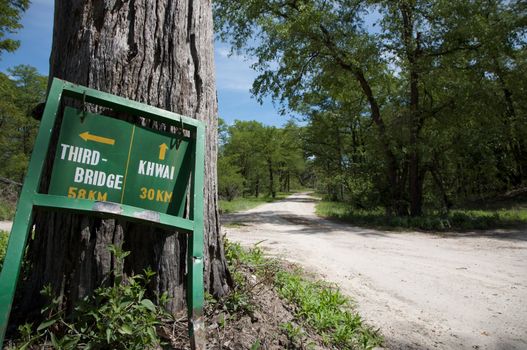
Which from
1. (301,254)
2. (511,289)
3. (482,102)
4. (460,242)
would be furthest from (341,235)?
(482,102)

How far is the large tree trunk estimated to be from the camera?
2.15 metres

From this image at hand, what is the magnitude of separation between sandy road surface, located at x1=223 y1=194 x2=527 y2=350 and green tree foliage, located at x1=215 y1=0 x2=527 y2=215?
6.20 m

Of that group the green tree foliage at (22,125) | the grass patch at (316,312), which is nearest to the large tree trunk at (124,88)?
the grass patch at (316,312)

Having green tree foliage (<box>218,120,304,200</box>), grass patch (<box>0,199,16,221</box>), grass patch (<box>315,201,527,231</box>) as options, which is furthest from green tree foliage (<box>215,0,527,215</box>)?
green tree foliage (<box>218,120,304,200</box>)

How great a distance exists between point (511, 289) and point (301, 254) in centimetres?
314

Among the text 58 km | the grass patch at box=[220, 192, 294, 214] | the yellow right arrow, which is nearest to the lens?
the text 58 km

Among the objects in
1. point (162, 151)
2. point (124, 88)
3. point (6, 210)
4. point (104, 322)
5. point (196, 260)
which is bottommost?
point (104, 322)

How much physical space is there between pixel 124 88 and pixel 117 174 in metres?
0.70

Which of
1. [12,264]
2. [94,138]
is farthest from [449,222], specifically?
[12,264]

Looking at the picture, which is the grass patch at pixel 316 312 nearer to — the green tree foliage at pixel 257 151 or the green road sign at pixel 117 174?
the green road sign at pixel 117 174

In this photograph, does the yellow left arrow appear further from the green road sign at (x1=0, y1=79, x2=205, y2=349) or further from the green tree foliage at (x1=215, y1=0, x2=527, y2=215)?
the green tree foliage at (x1=215, y1=0, x2=527, y2=215)

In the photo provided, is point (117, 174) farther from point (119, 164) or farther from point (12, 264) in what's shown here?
point (12, 264)

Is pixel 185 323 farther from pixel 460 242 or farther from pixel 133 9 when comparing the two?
pixel 460 242

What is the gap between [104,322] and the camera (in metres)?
1.94
